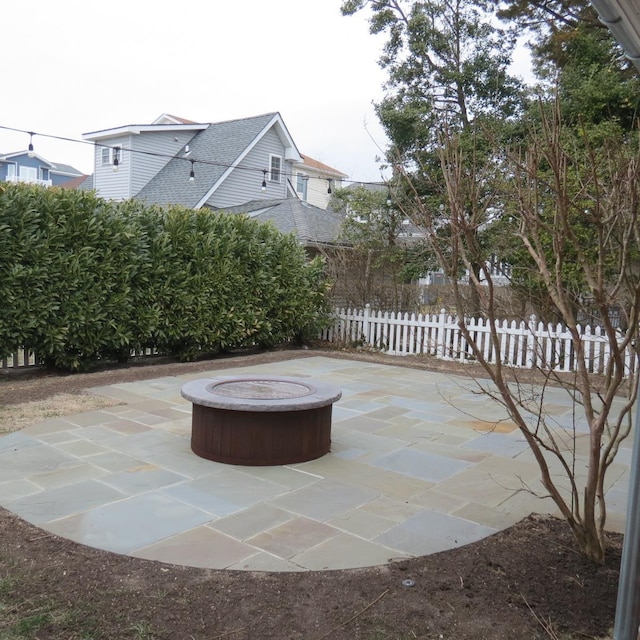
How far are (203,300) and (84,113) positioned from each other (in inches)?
849

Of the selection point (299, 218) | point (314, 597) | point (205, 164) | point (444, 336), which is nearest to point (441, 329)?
point (444, 336)

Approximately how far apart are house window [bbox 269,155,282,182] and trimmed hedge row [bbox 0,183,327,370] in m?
9.87

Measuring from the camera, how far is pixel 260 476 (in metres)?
4.24

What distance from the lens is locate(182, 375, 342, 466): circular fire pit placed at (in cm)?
439

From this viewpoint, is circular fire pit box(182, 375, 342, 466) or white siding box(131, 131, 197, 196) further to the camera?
white siding box(131, 131, 197, 196)

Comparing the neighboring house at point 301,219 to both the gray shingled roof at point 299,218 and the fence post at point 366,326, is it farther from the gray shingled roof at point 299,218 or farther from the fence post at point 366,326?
the fence post at point 366,326

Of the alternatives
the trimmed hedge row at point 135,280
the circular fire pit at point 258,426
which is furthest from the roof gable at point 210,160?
the circular fire pit at point 258,426

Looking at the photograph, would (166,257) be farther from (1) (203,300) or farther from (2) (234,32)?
(2) (234,32)

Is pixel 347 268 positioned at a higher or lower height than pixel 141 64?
lower

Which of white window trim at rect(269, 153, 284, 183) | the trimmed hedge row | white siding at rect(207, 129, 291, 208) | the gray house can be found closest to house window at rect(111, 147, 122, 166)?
the gray house

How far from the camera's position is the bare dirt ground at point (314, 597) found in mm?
2311

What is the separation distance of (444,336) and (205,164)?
450 inches

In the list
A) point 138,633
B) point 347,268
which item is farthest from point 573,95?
point 138,633

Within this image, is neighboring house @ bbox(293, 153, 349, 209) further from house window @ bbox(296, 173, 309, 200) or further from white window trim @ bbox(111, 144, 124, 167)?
white window trim @ bbox(111, 144, 124, 167)
